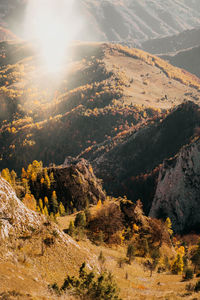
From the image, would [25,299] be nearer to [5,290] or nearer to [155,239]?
[5,290]

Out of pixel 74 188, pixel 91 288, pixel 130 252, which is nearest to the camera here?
pixel 91 288

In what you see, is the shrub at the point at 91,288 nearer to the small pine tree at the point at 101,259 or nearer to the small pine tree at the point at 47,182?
the small pine tree at the point at 101,259

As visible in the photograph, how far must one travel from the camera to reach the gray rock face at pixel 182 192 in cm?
14790

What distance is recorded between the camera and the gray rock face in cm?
14790

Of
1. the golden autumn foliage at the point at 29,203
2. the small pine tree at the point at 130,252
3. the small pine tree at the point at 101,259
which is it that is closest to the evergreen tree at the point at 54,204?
the golden autumn foliage at the point at 29,203

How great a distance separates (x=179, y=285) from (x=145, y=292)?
33.3 ft

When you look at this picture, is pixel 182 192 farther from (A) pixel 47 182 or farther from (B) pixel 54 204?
(B) pixel 54 204

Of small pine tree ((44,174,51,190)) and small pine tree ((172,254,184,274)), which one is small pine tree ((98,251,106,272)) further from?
small pine tree ((44,174,51,190))

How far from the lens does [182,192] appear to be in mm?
153750

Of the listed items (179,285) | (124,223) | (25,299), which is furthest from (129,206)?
(25,299)

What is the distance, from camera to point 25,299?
27.1 m

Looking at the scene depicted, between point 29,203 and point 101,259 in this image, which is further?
point 29,203

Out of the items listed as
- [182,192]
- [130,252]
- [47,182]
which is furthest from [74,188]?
[182,192]

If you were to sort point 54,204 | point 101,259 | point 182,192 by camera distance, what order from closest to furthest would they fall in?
point 101,259
point 54,204
point 182,192
